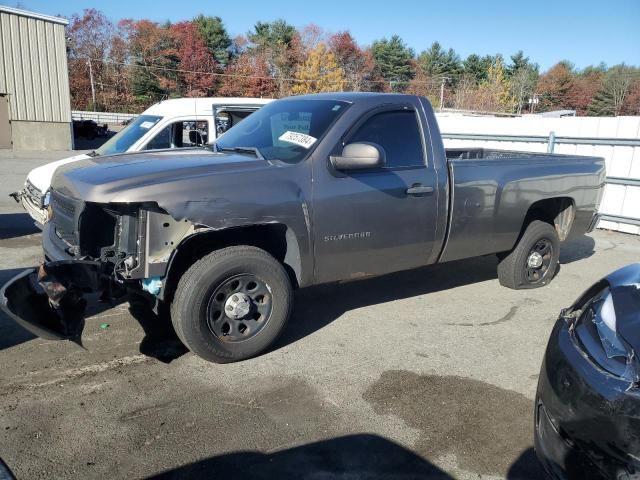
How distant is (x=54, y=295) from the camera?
3213mm

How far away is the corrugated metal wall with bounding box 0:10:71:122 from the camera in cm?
2177

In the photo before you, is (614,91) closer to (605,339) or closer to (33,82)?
(33,82)

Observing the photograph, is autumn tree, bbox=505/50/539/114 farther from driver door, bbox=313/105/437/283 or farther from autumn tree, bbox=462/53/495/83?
driver door, bbox=313/105/437/283

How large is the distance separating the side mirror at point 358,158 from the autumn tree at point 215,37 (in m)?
68.1

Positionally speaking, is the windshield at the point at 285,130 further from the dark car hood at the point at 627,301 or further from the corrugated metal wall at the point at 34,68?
the corrugated metal wall at the point at 34,68

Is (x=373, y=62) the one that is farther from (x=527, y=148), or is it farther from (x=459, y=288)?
(x=459, y=288)

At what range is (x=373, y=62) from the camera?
75562 millimetres

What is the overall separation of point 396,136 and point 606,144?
259 inches

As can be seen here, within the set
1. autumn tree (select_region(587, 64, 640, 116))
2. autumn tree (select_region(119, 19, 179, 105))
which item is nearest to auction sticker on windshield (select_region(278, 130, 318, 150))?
autumn tree (select_region(119, 19, 179, 105))

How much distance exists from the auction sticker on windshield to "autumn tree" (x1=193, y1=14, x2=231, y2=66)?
6763 cm

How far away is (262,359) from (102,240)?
149 centimetres

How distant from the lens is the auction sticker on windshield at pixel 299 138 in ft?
13.7

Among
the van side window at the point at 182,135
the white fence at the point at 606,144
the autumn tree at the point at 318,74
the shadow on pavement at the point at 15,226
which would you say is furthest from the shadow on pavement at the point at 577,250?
the autumn tree at the point at 318,74

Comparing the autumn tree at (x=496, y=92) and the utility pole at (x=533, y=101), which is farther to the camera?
the utility pole at (x=533, y=101)
